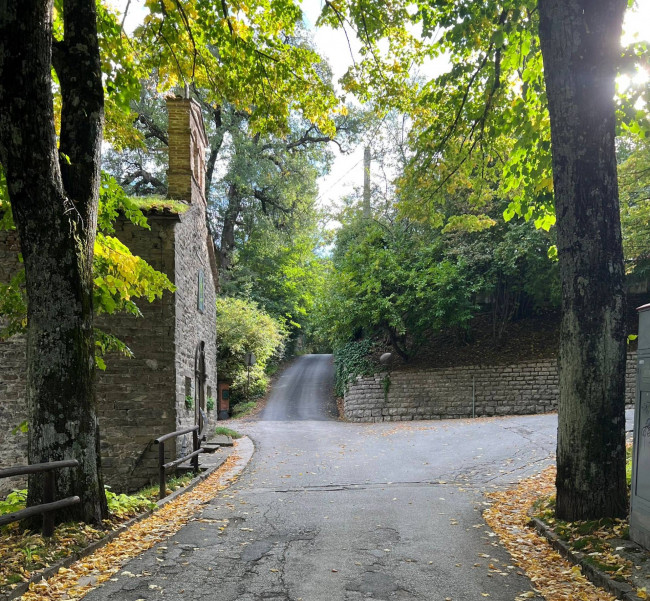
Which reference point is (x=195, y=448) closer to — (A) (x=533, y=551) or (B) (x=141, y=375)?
(B) (x=141, y=375)

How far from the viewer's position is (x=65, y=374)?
5352 millimetres

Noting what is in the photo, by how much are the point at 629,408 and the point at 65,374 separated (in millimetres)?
16909

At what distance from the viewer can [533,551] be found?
514cm

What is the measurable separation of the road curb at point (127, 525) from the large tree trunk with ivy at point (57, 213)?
377mm

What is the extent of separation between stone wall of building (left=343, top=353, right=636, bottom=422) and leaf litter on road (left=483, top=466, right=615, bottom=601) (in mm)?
12080

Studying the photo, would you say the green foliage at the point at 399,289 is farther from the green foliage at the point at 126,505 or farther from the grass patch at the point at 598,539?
the grass patch at the point at 598,539

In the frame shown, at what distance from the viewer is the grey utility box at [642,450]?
444cm

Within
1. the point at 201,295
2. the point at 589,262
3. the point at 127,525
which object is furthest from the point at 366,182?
the point at 127,525

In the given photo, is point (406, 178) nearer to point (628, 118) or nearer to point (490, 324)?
point (628, 118)

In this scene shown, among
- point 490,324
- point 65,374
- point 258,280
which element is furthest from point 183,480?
point 258,280

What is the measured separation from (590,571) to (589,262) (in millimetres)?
2754

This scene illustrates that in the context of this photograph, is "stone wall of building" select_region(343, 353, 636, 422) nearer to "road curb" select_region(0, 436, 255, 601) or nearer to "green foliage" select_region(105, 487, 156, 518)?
"road curb" select_region(0, 436, 255, 601)

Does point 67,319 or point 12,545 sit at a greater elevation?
point 67,319

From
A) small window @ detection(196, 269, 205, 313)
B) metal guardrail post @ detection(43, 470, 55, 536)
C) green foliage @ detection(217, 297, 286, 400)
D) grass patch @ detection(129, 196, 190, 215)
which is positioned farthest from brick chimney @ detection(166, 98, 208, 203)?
green foliage @ detection(217, 297, 286, 400)
